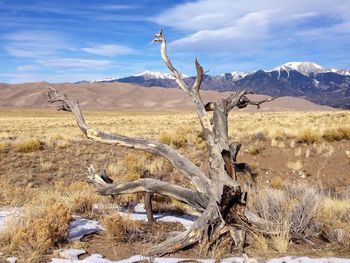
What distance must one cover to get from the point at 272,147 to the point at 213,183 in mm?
12804

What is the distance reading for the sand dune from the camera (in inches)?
6393

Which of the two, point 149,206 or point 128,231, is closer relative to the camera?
point 128,231

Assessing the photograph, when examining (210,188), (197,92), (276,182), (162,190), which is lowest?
(276,182)

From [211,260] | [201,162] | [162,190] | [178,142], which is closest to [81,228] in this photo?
[162,190]

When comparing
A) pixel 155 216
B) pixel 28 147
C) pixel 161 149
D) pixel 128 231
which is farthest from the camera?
pixel 28 147

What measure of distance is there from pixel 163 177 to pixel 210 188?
9.35m

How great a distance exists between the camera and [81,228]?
24.7 feet

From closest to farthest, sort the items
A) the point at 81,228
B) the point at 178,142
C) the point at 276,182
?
the point at 81,228, the point at 276,182, the point at 178,142

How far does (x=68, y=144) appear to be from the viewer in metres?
20.1

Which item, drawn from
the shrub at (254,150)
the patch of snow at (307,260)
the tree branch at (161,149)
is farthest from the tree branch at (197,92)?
the shrub at (254,150)

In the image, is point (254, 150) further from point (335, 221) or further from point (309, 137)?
point (335, 221)

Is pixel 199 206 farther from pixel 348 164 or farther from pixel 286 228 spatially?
pixel 348 164

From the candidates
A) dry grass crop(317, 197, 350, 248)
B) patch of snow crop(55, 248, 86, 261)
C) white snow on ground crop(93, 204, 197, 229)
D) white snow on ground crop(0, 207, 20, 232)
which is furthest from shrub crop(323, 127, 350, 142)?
patch of snow crop(55, 248, 86, 261)

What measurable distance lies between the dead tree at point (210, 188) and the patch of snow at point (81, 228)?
0.58 m
